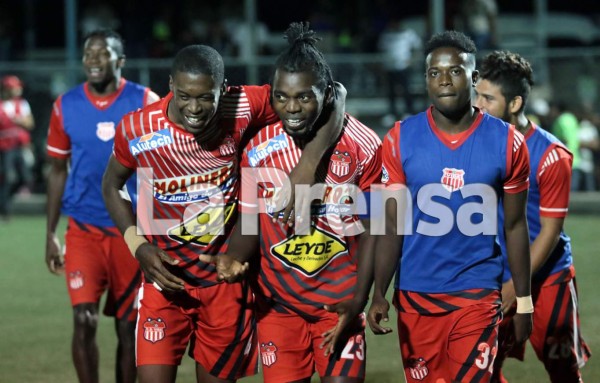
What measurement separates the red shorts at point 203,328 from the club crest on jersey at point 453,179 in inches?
53.4

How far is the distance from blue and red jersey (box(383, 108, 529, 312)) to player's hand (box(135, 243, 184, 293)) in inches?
46.6

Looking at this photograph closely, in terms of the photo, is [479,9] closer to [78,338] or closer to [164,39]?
[164,39]

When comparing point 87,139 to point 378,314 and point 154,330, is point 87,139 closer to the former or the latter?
point 154,330

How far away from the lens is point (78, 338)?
7.25 m

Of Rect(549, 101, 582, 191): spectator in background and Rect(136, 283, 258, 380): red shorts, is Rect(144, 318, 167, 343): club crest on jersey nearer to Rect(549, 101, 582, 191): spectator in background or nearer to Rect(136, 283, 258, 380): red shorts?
Rect(136, 283, 258, 380): red shorts

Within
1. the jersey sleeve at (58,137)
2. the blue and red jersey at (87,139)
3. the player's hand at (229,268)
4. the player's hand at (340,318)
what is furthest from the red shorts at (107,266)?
the player's hand at (340,318)

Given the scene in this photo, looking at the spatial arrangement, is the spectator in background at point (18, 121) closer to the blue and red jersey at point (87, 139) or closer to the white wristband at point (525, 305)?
the blue and red jersey at point (87, 139)

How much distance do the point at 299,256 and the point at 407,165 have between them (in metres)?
0.76

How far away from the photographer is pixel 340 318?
18.1ft

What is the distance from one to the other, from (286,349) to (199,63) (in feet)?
5.08

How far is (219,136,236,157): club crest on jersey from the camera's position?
5840mm

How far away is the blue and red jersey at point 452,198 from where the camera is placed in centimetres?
534

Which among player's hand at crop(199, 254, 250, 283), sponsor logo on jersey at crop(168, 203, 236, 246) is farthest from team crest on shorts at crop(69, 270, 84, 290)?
player's hand at crop(199, 254, 250, 283)

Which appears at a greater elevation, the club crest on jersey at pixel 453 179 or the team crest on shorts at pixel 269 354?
the club crest on jersey at pixel 453 179
